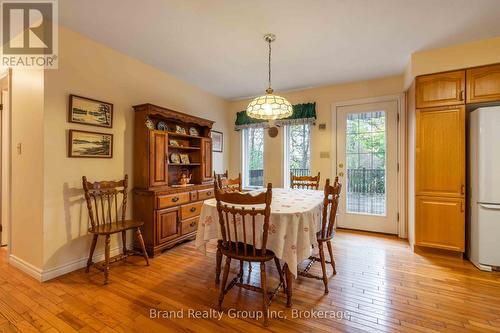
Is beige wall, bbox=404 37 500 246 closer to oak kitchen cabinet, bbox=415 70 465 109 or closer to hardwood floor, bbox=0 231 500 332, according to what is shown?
oak kitchen cabinet, bbox=415 70 465 109

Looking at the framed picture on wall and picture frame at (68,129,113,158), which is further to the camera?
the framed picture on wall

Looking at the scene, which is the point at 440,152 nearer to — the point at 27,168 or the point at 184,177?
the point at 184,177

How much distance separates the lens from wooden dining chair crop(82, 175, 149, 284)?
2.41 m

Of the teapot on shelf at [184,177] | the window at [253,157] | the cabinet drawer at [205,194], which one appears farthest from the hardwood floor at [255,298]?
the window at [253,157]

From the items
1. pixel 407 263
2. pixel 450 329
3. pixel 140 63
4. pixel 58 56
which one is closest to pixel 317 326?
pixel 450 329

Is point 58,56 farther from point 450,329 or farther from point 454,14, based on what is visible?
point 450,329

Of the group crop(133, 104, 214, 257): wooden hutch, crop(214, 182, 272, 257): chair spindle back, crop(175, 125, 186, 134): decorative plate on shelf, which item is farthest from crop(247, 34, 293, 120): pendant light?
crop(175, 125, 186, 134): decorative plate on shelf

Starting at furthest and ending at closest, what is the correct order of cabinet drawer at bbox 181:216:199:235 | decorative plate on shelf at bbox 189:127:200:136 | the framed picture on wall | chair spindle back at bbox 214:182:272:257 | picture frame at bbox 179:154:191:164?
1. the framed picture on wall
2. decorative plate on shelf at bbox 189:127:200:136
3. picture frame at bbox 179:154:191:164
4. cabinet drawer at bbox 181:216:199:235
5. chair spindle back at bbox 214:182:272:257

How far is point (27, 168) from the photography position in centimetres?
247

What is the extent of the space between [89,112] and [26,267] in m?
1.68

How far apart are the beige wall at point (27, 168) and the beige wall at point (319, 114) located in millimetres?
3186

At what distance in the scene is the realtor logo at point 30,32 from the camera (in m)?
2.15

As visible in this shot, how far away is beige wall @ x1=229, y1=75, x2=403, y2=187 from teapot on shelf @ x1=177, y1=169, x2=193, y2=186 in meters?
1.34

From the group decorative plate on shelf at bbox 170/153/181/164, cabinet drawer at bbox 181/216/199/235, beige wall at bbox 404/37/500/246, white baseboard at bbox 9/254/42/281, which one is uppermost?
beige wall at bbox 404/37/500/246
